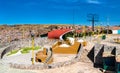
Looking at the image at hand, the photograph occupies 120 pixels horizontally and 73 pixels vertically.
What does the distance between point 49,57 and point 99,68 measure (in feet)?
24.7

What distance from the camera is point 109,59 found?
30.1 meters

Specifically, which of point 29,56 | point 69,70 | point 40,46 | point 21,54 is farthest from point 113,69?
point 40,46

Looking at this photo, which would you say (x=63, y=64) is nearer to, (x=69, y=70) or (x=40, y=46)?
(x=69, y=70)

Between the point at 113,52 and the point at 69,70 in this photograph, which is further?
the point at 113,52

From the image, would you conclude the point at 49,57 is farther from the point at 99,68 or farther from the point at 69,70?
the point at 99,68

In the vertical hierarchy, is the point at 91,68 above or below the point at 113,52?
below

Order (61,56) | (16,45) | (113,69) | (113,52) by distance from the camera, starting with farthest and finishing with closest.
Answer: (16,45) → (61,56) → (113,52) → (113,69)

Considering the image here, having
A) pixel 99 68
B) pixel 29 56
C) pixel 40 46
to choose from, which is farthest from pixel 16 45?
pixel 99 68

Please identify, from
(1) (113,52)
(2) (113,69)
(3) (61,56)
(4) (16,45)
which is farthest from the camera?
(4) (16,45)

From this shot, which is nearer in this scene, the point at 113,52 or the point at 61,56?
the point at 113,52

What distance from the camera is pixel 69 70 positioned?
28562mm

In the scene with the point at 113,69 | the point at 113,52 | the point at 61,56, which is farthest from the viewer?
the point at 61,56

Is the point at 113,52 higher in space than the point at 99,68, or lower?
higher

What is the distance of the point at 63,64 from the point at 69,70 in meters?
1.73
